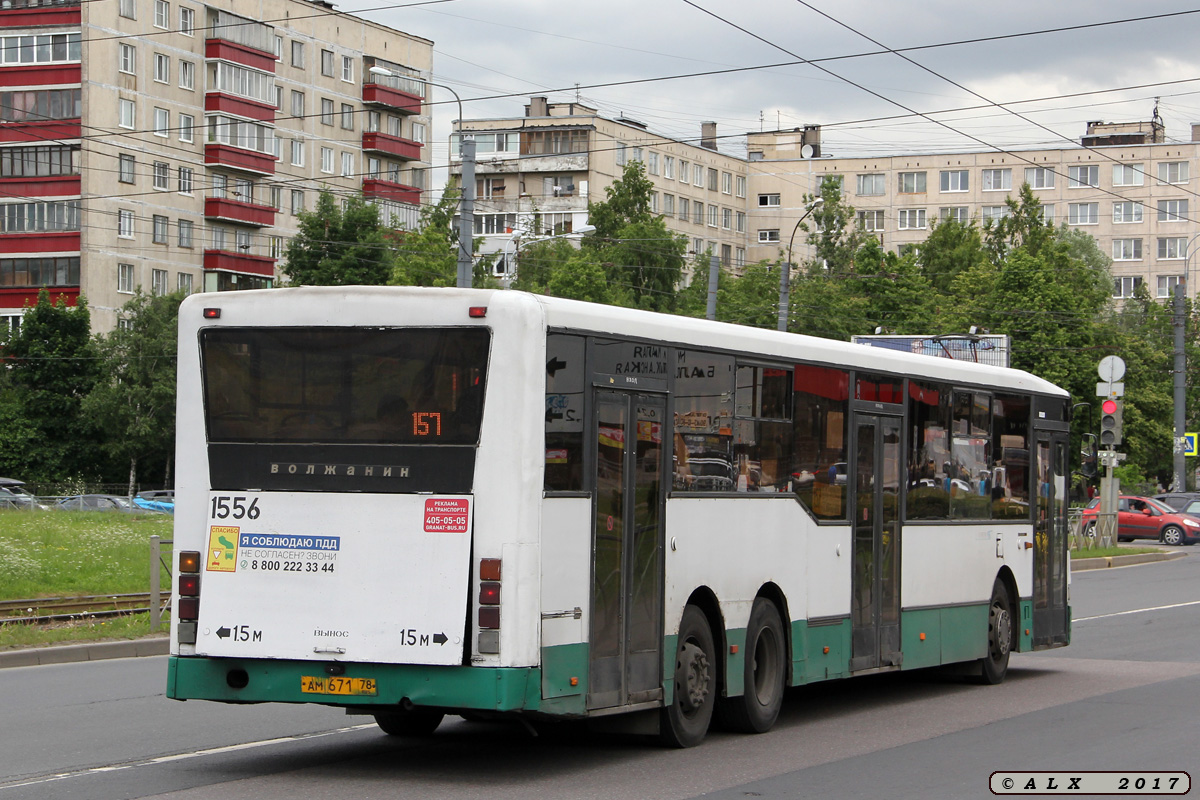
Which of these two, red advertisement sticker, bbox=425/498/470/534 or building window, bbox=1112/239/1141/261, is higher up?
building window, bbox=1112/239/1141/261

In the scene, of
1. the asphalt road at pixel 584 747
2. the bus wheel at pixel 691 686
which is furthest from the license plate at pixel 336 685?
the bus wheel at pixel 691 686

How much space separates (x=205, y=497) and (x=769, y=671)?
4305mm

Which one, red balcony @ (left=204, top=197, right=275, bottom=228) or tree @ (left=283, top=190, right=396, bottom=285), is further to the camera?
red balcony @ (left=204, top=197, right=275, bottom=228)

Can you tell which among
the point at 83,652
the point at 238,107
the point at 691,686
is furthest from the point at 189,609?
the point at 238,107

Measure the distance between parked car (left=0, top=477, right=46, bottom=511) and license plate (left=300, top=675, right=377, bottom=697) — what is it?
38159mm

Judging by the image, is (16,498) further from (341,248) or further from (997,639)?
(997,639)

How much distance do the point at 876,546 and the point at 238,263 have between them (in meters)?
64.8

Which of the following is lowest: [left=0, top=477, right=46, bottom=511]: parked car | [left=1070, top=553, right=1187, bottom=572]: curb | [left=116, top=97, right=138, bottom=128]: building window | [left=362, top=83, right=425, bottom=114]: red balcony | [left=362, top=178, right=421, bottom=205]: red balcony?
[left=1070, top=553, right=1187, bottom=572]: curb

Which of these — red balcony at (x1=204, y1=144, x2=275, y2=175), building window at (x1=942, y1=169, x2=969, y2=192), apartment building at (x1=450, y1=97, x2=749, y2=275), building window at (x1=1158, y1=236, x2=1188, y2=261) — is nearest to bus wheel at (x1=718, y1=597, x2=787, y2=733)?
red balcony at (x1=204, y1=144, x2=275, y2=175)

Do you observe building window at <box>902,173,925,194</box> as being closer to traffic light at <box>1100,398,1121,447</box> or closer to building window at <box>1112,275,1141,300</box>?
building window at <box>1112,275,1141,300</box>

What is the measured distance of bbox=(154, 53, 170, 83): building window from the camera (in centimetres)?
7069

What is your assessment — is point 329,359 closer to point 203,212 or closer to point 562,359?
point 562,359

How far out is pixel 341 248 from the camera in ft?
226

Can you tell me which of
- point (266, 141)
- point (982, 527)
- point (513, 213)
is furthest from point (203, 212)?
point (982, 527)
